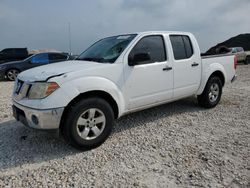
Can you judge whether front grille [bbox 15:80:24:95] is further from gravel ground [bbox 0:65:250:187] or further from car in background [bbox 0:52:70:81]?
car in background [bbox 0:52:70:81]

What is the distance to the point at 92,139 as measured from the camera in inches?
138

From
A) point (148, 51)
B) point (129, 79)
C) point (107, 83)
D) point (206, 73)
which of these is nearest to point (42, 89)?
point (107, 83)

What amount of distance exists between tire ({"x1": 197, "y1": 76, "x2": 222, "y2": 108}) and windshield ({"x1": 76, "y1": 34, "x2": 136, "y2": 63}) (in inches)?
88.3

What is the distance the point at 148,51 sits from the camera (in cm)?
420

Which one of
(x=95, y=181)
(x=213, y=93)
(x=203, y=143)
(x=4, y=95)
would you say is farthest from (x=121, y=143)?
(x=4, y=95)

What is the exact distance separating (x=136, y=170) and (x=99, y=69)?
155 cm

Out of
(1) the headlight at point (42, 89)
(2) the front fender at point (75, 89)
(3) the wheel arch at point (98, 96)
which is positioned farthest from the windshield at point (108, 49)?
(1) the headlight at point (42, 89)

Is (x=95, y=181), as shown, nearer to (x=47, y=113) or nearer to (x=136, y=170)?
(x=136, y=170)

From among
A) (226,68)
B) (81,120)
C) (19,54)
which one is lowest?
(81,120)

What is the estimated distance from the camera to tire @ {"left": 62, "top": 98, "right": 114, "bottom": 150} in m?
3.27

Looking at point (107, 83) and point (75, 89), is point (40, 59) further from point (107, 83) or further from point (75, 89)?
point (75, 89)

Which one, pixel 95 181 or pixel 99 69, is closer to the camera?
pixel 95 181

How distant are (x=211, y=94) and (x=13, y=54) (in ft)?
46.2

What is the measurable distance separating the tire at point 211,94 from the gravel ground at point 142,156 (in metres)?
0.60
